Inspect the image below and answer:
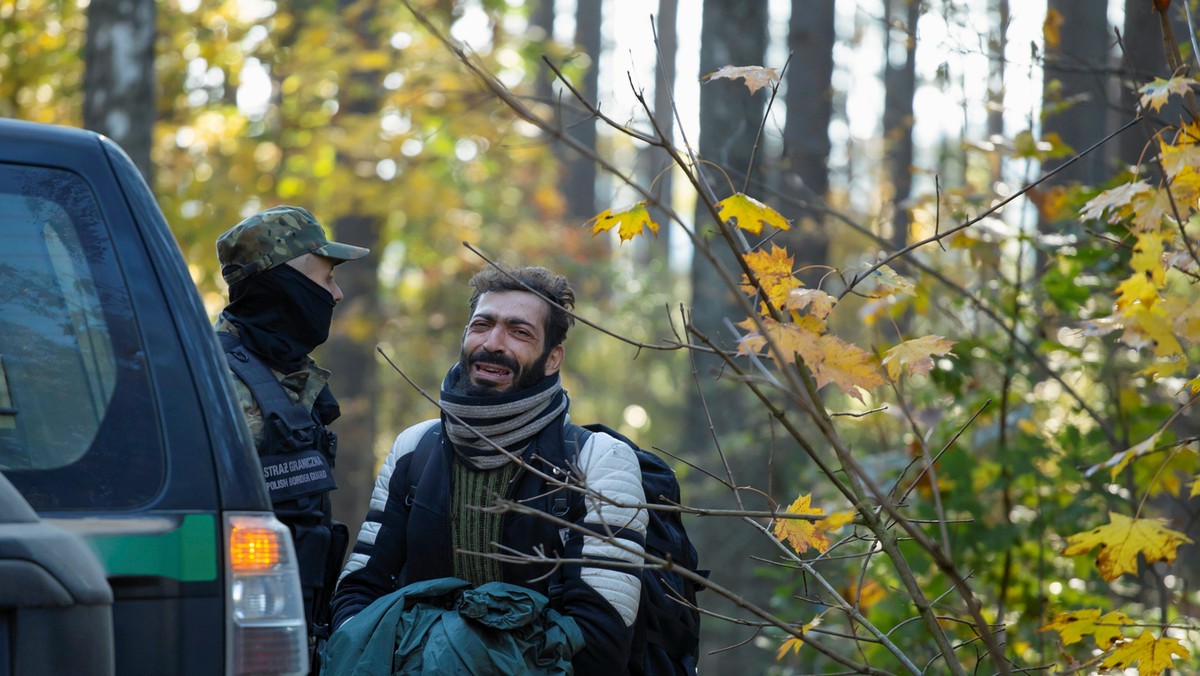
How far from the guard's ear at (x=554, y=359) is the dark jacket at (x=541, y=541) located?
0.18 m

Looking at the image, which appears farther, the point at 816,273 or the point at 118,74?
the point at 816,273

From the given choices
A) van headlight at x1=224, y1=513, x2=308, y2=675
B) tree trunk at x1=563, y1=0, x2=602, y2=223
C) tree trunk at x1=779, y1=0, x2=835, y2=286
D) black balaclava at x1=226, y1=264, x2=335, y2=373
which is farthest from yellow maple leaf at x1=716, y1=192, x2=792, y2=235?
tree trunk at x1=563, y1=0, x2=602, y2=223

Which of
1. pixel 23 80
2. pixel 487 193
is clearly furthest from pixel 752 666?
pixel 487 193

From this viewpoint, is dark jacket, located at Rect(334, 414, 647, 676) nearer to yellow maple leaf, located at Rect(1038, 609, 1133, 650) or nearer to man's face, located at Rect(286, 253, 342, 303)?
man's face, located at Rect(286, 253, 342, 303)

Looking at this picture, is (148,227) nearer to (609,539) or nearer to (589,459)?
(609,539)

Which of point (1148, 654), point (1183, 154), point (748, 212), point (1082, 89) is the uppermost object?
point (1082, 89)

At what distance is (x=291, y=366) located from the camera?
3.47 meters

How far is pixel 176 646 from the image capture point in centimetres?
217

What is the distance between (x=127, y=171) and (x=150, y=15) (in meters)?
6.20

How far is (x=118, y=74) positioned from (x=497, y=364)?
5.45 meters

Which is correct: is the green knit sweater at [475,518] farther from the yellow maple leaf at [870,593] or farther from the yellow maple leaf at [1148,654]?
the yellow maple leaf at [870,593]

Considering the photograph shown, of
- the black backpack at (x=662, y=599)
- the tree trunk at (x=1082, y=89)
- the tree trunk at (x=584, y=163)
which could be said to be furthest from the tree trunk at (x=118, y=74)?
the tree trunk at (x=584, y=163)

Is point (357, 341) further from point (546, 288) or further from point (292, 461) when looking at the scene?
point (292, 461)

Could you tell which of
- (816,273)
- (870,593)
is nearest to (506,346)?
(870,593)
